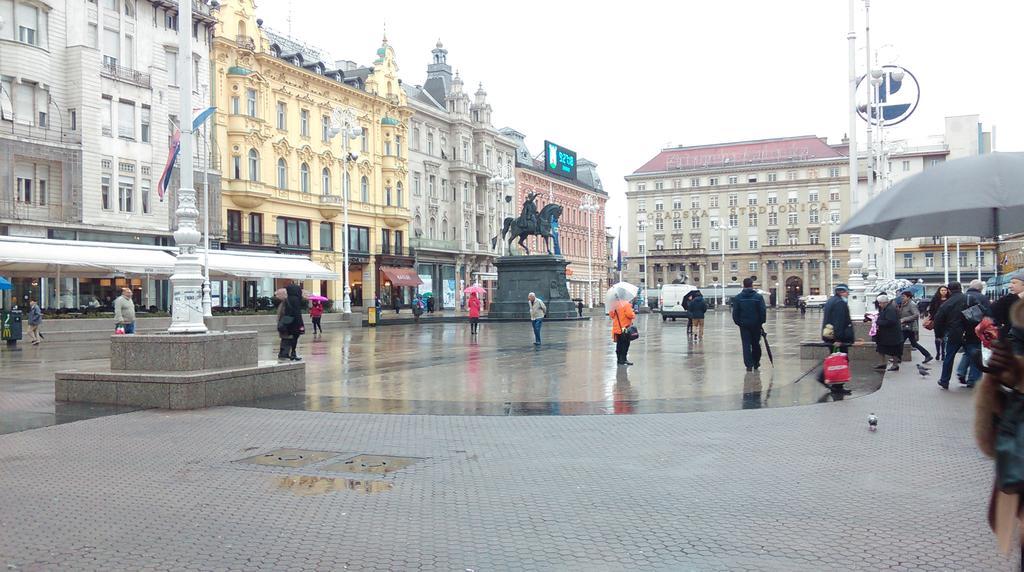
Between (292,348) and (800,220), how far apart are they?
104616 millimetres

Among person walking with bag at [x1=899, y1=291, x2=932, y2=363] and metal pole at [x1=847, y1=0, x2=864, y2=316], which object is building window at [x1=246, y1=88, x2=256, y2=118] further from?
person walking with bag at [x1=899, y1=291, x2=932, y2=363]

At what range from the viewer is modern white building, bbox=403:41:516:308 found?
68.4 meters

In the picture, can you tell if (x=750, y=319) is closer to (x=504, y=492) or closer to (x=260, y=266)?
(x=504, y=492)

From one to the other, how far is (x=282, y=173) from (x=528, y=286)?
2052 cm

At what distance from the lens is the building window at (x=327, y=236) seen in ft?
189

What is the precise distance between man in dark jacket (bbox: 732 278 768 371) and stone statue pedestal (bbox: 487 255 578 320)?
26855 millimetres

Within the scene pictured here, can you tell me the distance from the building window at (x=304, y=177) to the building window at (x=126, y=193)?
14.2m

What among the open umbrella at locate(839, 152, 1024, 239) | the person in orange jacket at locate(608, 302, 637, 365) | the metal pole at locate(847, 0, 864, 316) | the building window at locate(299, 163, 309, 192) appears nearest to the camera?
the open umbrella at locate(839, 152, 1024, 239)

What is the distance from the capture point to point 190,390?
1065cm

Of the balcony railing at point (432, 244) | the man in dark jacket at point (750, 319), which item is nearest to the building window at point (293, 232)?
the balcony railing at point (432, 244)

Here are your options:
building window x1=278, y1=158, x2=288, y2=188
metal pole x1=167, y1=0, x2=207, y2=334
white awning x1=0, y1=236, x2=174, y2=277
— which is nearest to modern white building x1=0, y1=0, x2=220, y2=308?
white awning x1=0, y1=236, x2=174, y2=277

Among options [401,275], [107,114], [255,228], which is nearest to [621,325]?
[107,114]

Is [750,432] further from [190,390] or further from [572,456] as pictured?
[190,390]

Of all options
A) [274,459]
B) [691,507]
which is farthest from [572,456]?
[274,459]
